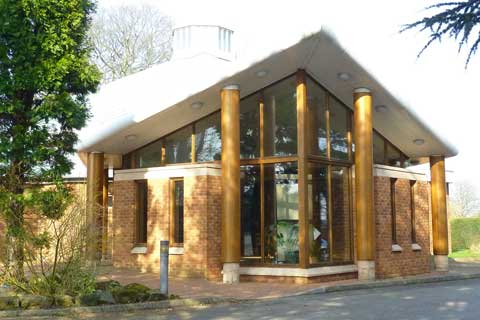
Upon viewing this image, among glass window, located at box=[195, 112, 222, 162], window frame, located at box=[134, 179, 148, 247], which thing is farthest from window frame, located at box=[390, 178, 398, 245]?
window frame, located at box=[134, 179, 148, 247]

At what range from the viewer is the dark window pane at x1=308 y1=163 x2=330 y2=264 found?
15462 millimetres

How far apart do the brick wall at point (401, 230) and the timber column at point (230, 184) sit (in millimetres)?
4271

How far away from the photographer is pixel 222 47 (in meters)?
26.1

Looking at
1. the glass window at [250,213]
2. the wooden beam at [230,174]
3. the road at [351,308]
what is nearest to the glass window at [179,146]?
the glass window at [250,213]

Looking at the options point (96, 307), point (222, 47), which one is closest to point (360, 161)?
point (96, 307)

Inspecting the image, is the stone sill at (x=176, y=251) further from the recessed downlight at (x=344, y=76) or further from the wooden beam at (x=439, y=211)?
the wooden beam at (x=439, y=211)

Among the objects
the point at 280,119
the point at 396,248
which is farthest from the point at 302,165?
the point at 396,248

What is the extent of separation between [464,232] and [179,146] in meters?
21.7

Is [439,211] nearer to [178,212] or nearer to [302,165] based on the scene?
[302,165]

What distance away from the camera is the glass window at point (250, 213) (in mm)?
15750

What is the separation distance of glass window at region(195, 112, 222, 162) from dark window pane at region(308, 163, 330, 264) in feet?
8.78

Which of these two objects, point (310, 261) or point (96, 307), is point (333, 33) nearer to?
point (310, 261)

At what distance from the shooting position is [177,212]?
1648cm

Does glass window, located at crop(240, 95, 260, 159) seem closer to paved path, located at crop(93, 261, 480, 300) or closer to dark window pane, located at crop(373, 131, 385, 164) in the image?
paved path, located at crop(93, 261, 480, 300)
